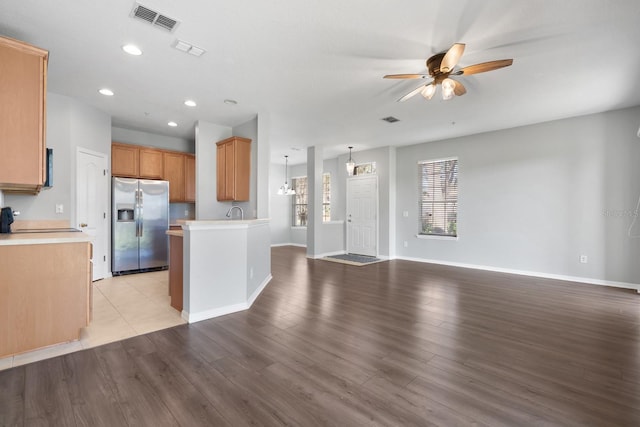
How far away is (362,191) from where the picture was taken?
26.2 ft

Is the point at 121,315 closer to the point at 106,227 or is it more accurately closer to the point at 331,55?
the point at 106,227

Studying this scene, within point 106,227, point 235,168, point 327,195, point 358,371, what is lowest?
point 358,371

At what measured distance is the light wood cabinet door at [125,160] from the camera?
535 centimetres

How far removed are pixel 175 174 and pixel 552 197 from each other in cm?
727

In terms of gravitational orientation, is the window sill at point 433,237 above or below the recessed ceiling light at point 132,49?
below

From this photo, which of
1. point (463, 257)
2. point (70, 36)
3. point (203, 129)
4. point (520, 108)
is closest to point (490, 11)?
point (520, 108)

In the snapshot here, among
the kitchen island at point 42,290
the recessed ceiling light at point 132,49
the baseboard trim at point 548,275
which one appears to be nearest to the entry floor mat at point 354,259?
the baseboard trim at point 548,275

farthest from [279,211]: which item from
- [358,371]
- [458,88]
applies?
[358,371]

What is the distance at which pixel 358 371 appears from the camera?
7.09ft

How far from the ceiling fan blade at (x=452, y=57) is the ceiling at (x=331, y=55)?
7.3 inches

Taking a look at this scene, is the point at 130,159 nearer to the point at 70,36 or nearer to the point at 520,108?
the point at 70,36

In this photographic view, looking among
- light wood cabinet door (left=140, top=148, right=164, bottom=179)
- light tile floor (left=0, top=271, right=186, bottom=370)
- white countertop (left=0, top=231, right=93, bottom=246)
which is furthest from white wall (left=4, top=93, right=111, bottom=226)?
white countertop (left=0, top=231, right=93, bottom=246)

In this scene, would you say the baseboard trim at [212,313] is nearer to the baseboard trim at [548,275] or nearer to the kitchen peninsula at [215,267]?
the kitchen peninsula at [215,267]

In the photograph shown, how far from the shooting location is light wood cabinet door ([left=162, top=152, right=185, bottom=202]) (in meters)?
6.00
